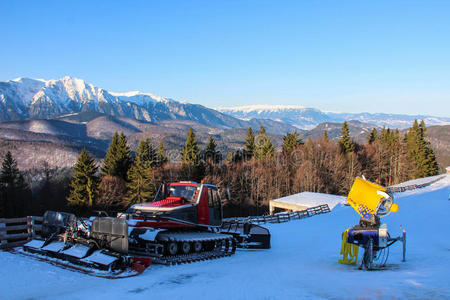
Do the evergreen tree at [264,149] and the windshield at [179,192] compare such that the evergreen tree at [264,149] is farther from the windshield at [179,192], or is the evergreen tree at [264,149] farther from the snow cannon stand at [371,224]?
the snow cannon stand at [371,224]

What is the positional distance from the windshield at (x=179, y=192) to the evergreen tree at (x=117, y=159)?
121 ft

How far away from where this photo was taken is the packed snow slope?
26.2 feet

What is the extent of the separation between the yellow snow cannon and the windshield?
5808 millimetres

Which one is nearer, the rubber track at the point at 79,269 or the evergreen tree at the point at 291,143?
the rubber track at the point at 79,269

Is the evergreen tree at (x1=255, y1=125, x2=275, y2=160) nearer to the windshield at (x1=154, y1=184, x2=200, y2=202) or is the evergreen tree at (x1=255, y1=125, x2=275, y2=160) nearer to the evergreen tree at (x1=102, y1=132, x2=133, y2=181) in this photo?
the evergreen tree at (x1=102, y1=132, x2=133, y2=181)

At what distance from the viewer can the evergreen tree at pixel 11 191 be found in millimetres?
45100

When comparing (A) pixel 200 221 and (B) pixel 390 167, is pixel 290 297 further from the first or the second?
(B) pixel 390 167

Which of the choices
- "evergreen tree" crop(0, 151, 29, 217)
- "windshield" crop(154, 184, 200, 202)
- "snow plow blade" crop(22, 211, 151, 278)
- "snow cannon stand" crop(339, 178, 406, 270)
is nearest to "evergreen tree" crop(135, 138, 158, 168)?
"evergreen tree" crop(0, 151, 29, 217)

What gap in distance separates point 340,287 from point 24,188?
5207 centimetres

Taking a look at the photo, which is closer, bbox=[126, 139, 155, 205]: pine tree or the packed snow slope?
the packed snow slope

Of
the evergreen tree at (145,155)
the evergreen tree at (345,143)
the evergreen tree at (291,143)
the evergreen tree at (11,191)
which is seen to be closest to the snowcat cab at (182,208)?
the evergreen tree at (145,155)

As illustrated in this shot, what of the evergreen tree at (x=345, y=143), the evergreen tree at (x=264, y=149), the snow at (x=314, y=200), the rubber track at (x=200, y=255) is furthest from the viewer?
the evergreen tree at (x=345, y=143)

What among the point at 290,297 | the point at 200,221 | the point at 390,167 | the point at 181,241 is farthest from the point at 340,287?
the point at 390,167

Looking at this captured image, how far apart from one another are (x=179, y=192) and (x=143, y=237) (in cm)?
321
